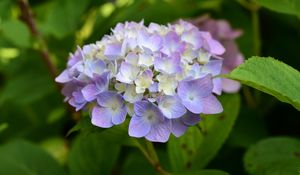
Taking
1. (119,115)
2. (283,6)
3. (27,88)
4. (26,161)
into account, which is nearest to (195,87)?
(119,115)

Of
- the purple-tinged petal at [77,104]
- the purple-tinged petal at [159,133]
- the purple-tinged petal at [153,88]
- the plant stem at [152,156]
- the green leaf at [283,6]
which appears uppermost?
the purple-tinged petal at [153,88]

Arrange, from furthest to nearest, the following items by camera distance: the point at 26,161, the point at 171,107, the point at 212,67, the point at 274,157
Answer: the point at 26,161 < the point at 274,157 < the point at 212,67 < the point at 171,107

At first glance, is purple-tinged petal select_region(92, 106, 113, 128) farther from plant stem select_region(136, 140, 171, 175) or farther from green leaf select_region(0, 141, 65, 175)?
green leaf select_region(0, 141, 65, 175)

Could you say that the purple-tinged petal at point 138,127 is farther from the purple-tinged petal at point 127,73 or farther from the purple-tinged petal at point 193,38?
the purple-tinged petal at point 193,38

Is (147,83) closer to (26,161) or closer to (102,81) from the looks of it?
(102,81)

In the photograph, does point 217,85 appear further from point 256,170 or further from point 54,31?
point 54,31

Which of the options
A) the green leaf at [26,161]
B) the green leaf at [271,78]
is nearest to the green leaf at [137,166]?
the green leaf at [26,161]
